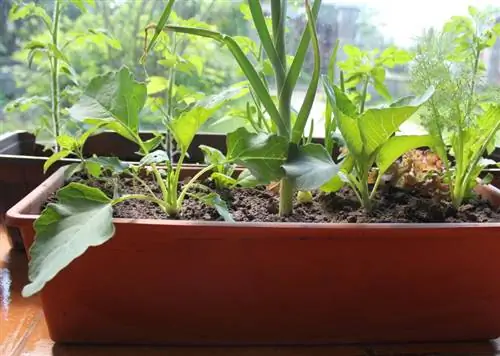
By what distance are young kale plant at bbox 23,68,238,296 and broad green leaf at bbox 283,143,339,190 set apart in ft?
0.25

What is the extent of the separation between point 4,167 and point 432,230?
53 centimetres

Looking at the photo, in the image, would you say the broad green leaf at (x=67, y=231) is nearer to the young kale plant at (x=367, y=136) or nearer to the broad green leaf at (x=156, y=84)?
the young kale plant at (x=367, y=136)

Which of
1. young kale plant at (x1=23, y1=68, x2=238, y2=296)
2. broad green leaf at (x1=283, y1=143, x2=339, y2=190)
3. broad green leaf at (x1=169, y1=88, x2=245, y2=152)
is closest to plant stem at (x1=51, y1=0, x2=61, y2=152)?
young kale plant at (x1=23, y1=68, x2=238, y2=296)

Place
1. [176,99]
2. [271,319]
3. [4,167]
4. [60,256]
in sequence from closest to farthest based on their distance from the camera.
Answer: [60,256] < [271,319] < [4,167] < [176,99]

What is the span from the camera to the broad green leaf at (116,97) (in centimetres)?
50

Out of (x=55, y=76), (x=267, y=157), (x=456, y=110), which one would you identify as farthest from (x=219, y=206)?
(x=55, y=76)

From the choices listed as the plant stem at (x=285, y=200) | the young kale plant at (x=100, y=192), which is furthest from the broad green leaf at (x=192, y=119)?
the plant stem at (x=285, y=200)

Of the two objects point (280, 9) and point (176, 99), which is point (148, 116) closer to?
point (176, 99)

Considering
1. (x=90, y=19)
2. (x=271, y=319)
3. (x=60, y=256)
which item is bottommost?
(x=271, y=319)

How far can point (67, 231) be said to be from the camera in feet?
1.32

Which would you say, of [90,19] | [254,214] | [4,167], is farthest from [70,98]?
[254,214]

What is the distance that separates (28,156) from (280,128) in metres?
0.39

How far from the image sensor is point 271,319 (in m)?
0.48

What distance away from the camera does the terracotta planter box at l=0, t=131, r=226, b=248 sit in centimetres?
66
